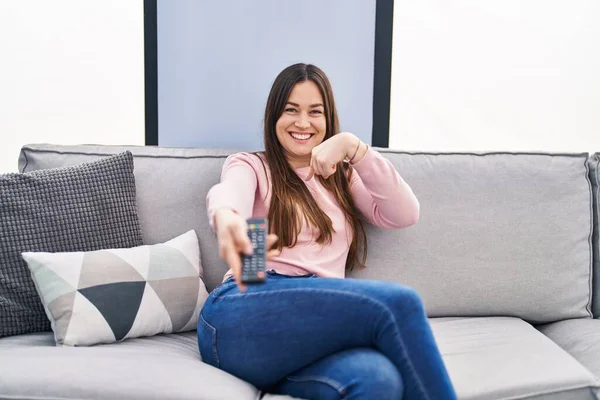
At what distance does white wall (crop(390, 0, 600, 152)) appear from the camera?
2.31 metres

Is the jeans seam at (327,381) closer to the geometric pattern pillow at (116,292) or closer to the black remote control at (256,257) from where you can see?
the black remote control at (256,257)

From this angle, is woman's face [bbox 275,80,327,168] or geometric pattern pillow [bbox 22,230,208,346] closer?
geometric pattern pillow [bbox 22,230,208,346]

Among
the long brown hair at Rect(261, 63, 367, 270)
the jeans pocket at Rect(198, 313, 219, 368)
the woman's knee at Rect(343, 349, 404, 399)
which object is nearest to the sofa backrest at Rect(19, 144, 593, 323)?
the long brown hair at Rect(261, 63, 367, 270)

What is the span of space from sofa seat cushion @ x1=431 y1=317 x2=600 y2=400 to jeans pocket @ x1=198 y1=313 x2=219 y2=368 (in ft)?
1.71

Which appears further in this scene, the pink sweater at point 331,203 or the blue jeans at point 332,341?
the pink sweater at point 331,203

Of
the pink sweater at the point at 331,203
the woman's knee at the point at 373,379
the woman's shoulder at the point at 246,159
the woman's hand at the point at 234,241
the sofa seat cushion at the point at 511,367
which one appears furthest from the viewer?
the woman's shoulder at the point at 246,159

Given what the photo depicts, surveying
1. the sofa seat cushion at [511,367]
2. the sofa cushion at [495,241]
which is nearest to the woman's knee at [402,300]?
the sofa seat cushion at [511,367]

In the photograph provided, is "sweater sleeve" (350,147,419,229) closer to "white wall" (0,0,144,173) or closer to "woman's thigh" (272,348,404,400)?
"woman's thigh" (272,348,404,400)

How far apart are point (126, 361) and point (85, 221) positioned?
488 millimetres

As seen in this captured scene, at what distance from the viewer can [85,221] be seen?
1639mm

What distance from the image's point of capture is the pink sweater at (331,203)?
157cm

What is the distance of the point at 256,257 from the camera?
41.3 inches

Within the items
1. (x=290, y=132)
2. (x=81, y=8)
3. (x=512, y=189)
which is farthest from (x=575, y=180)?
(x=81, y=8)

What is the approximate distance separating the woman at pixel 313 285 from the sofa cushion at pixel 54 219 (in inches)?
13.3
